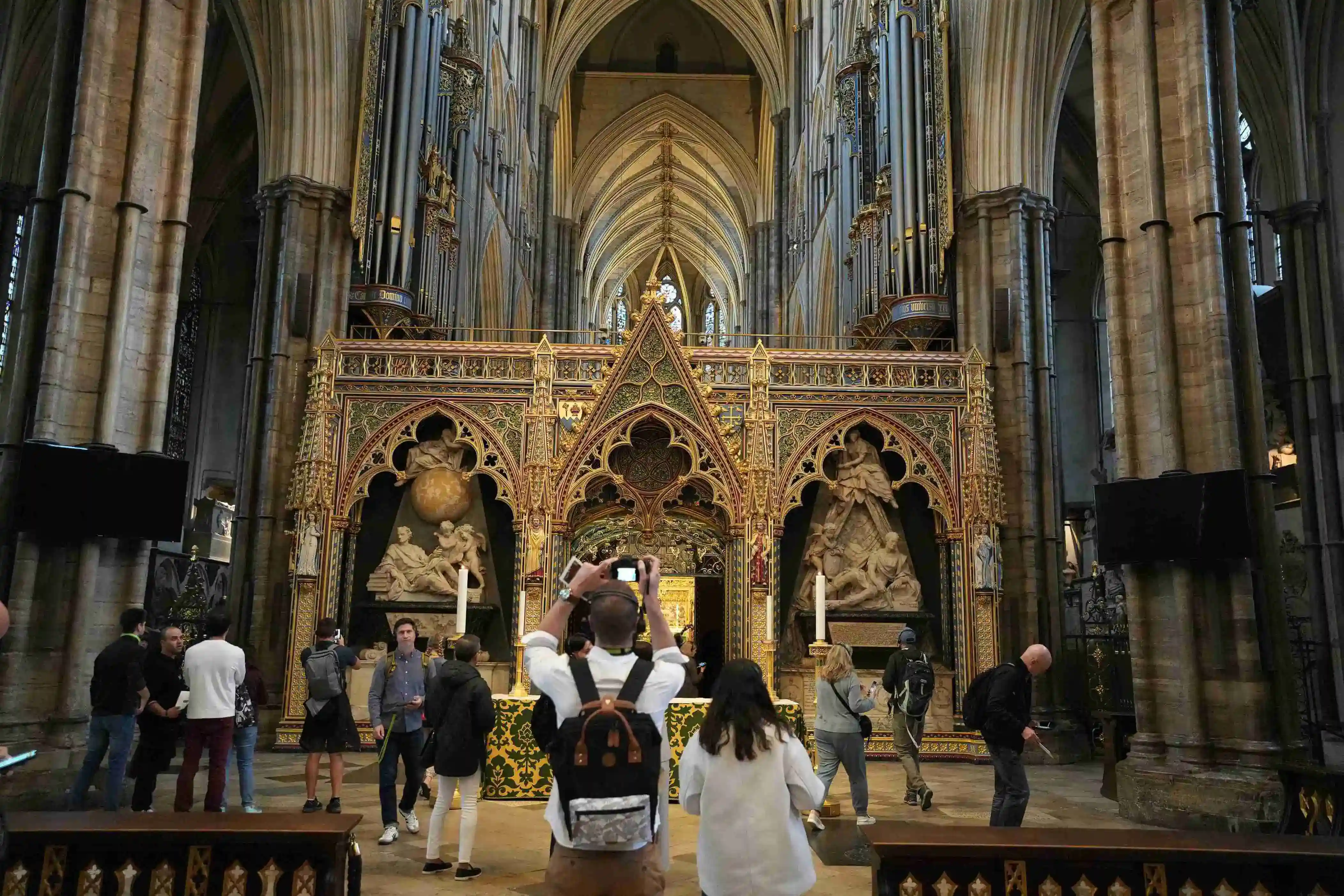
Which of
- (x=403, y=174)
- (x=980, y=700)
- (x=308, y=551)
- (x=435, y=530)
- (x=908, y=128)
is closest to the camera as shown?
(x=980, y=700)

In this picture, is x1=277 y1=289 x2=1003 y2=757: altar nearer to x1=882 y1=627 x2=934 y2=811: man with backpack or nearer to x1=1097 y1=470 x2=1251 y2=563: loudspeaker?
x1=882 y1=627 x2=934 y2=811: man with backpack

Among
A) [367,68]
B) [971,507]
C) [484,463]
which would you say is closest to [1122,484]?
[971,507]

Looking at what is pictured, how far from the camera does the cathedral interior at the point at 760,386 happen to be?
903 cm

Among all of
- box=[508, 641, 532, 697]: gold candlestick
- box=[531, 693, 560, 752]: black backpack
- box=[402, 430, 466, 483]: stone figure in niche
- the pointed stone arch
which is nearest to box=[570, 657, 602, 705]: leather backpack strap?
box=[531, 693, 560, 752]: black backpack

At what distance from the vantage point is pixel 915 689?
9.39 m

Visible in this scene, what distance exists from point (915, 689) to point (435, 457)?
7.79 metres

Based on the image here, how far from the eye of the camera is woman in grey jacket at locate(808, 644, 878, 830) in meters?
8.12

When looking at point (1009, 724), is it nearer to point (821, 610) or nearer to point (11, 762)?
point (821, 610)

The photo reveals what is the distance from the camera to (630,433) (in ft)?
48.0

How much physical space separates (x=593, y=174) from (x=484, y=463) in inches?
1214

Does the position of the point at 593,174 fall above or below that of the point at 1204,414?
above

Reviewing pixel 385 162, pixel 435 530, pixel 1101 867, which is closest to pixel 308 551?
pixel 435 530

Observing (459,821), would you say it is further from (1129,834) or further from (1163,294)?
(1163,294)

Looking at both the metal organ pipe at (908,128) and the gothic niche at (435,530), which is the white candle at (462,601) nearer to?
→ the gothic niche at (435,530)
